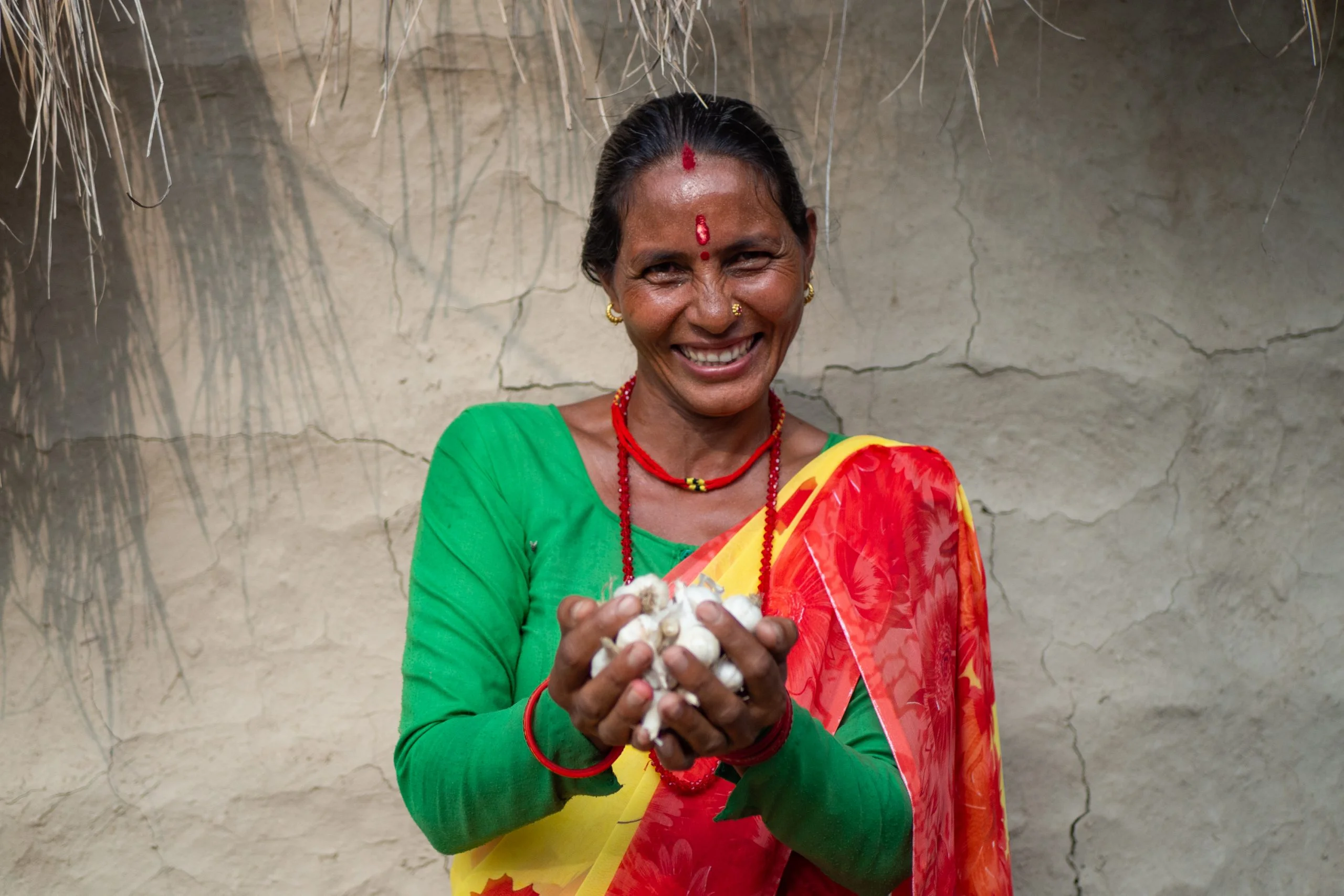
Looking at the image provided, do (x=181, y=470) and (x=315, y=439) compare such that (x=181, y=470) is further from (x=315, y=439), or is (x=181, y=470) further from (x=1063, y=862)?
(x=1063, y=862)

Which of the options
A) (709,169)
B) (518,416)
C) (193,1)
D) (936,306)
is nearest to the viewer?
(709,169)

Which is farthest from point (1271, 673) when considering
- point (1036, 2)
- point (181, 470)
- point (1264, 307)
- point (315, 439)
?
point (181, 470)

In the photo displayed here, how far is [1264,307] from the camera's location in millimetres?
2426

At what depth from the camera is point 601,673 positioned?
1.20 metres

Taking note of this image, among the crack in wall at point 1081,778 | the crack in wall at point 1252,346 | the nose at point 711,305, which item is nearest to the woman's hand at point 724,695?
the nose at point 711,305

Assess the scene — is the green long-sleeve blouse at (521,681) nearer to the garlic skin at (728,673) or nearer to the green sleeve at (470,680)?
the green sleeve at (470,680)

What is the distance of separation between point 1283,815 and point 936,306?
1.22m

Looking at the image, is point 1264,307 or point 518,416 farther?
point 1264,307

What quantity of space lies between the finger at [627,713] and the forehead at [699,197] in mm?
693

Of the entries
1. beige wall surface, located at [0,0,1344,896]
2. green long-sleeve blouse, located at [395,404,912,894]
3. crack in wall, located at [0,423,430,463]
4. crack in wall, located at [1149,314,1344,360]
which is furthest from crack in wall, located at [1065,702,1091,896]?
crack in wall, located at [0,423,430,463]

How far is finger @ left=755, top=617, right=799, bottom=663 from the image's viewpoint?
1229 mm

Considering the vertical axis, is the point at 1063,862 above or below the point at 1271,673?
below

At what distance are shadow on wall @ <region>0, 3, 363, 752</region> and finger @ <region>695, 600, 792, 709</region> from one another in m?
1.38

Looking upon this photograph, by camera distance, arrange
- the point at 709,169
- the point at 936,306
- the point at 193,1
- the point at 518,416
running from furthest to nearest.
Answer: the point at 936,306 → the point at 193,1 → the point at 518,416 → the point at 709,169
